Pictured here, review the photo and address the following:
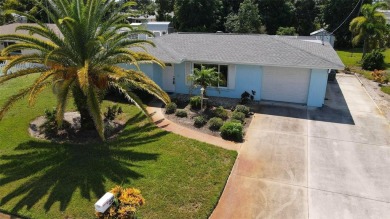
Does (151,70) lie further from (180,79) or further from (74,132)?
(74,132)

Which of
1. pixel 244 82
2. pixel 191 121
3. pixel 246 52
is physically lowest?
pixel 191 121

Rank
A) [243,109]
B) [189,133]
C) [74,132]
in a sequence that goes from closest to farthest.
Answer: [74,132]
[189,133]
[243,109]

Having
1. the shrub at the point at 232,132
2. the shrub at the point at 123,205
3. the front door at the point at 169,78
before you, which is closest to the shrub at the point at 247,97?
the shrub at the point at 232,132

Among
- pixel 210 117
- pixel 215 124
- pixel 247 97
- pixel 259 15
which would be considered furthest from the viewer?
pixel 259 15

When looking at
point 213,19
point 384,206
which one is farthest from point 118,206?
point 213,19

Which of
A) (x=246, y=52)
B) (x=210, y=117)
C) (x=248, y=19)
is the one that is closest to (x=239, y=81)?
(x=246, y=52)

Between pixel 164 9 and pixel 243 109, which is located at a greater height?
A: pixel 164 9
